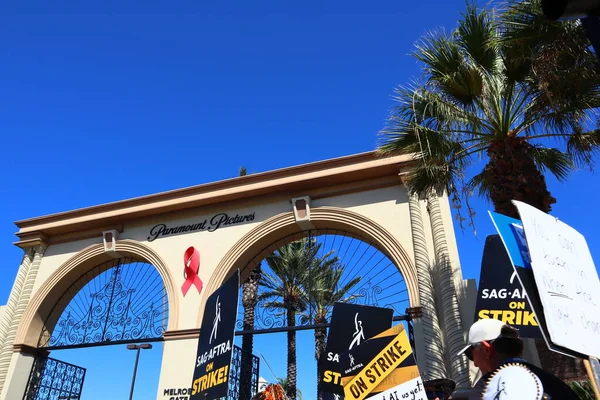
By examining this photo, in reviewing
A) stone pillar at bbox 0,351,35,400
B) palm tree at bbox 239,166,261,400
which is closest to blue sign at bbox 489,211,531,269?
palm tree at bbox 239,166,261,400

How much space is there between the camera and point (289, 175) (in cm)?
1204

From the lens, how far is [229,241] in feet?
39.5

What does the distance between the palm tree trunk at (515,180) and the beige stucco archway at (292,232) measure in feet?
11.4

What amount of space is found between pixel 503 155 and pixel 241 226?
7.02m

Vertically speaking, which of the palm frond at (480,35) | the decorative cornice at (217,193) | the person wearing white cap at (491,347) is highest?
the decorative cornice at (217,193)

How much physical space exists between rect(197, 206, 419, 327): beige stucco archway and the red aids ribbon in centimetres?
47

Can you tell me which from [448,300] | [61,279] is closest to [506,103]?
[448,300]

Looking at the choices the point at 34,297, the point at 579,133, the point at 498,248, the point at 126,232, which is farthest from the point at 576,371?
the point at 34,297

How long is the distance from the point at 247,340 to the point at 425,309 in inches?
248

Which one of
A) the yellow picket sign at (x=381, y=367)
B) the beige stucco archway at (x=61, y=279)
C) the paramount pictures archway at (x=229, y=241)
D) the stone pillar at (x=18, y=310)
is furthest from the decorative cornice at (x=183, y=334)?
the yellow picket sign at (x=381, y=367)

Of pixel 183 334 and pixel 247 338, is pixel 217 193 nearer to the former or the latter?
pixel 183 334

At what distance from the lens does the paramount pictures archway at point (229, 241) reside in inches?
376

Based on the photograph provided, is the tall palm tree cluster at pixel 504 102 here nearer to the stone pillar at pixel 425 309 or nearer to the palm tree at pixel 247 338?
the stone pillar at pixel 425 309

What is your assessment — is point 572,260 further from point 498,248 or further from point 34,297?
point 34,297
